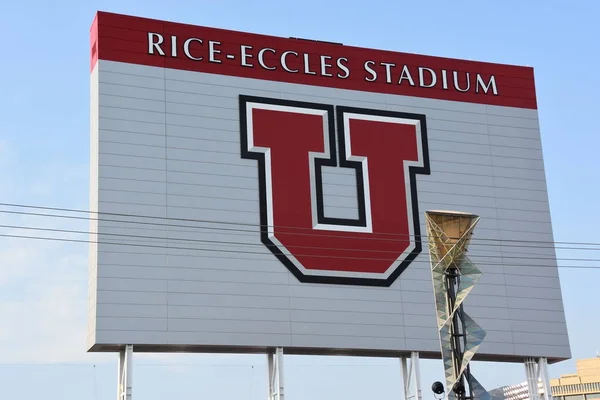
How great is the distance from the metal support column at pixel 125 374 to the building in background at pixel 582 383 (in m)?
93.2

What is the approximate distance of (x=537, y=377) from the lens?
30.5 metres

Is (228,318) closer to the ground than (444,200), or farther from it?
closer to the ground

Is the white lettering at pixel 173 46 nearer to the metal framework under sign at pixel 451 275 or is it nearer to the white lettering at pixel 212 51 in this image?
the white lettering at pixel 212 51

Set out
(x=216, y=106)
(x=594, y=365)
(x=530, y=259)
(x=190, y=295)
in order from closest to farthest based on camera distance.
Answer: (x=190, y=295)
(x=216, y=106)
(x=530, y=259)
(x=594, y=365)

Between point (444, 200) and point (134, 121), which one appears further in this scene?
point (444, 200)

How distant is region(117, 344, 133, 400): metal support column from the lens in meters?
26.1

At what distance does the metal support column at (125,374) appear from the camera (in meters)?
26.1

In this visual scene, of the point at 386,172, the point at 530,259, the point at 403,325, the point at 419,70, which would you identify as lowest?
the point at 403,325

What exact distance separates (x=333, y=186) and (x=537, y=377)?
25.8 ft

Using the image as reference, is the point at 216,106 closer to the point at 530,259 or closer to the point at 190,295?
the point at 190,295

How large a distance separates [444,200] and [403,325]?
3893 millimetres

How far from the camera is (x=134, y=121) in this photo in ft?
91.8

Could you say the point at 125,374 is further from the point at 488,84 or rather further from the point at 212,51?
the point at 488,84

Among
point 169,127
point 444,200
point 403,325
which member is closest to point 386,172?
point 444,200
